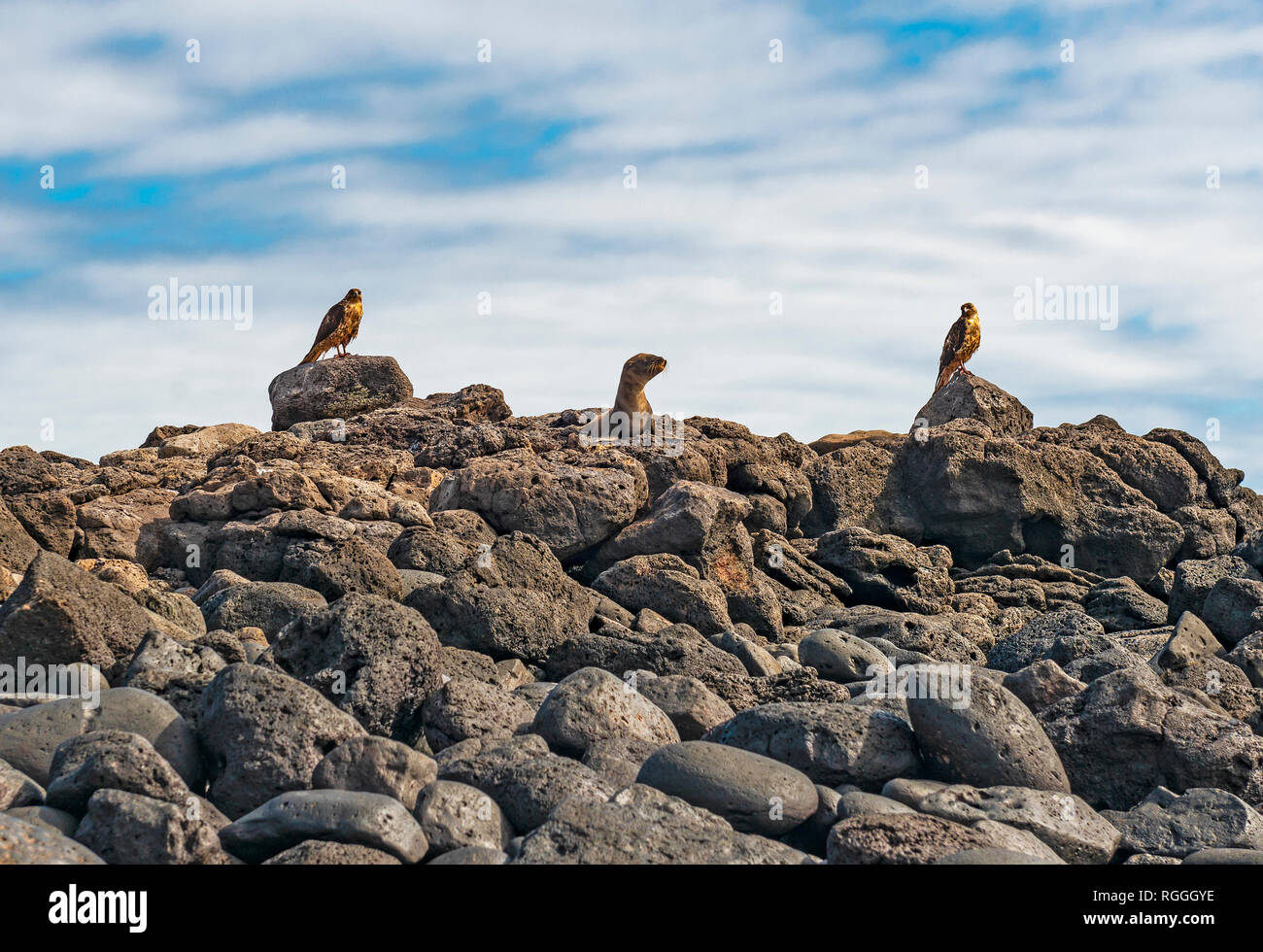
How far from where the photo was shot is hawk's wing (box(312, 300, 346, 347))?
2250 centimetres

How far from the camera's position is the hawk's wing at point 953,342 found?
22641 millimetres

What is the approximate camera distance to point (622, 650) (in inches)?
409

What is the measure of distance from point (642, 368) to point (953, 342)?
6320 millimetres

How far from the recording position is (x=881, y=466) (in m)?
20.0

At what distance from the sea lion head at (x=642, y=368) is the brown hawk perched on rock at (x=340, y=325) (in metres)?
5.56

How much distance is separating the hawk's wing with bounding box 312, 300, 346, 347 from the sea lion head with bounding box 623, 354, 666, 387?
5.71 meters

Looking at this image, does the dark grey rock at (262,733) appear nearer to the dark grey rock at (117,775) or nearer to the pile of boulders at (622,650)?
the pile of boulders at (622,650)

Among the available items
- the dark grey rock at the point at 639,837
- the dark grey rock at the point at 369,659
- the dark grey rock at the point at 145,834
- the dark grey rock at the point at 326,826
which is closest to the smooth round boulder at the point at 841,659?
the dark grey rock at the point at 369,659

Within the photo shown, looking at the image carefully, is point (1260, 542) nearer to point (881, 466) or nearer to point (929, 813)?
point (881, 466)

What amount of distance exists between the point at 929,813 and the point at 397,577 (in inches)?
247

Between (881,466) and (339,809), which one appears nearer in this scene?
(339,809)

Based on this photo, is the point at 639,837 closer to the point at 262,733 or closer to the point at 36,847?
the point at 262,733
